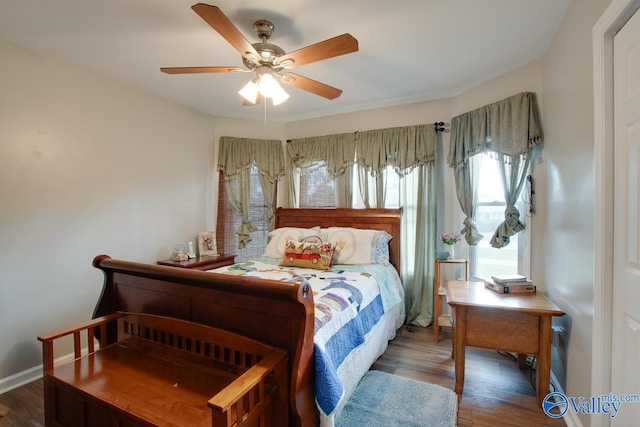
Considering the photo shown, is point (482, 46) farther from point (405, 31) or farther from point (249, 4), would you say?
point (249, 4)

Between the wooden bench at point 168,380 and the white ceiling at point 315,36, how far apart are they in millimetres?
1901

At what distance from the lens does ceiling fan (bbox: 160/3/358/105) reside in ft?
5.12

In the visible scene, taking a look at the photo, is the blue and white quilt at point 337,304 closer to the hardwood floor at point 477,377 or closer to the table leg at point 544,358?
the hardwood floor at point 477,377

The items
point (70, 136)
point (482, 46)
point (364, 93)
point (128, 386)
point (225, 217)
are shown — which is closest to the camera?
point (128, 386)

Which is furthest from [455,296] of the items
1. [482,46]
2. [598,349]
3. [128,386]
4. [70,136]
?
[70,136]

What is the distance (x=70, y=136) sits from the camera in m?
2.53

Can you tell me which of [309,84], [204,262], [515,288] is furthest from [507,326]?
[204,262]

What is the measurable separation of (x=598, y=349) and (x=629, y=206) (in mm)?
696

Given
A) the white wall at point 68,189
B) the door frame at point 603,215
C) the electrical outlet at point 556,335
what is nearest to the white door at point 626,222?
the door frame at point 603,215

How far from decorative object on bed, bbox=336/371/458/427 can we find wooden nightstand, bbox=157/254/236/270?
1994 mm

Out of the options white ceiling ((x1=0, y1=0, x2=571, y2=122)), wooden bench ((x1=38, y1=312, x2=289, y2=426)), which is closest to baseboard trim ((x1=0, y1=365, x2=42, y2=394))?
wooden bench ((x1=38, y1=312, x2=289, y2=426))

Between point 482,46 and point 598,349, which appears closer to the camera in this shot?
point 598,349

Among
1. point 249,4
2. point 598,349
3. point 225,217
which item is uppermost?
point 249,4

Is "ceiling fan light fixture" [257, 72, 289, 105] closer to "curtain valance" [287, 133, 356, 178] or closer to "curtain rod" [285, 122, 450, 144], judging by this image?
"curtain valance" [287, 133, 356, 178]
